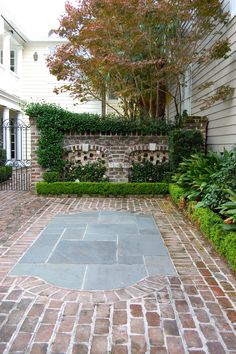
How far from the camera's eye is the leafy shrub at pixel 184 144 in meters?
8.56

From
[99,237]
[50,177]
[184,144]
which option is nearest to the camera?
[99,237]

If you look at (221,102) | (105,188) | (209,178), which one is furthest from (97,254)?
(221,102)

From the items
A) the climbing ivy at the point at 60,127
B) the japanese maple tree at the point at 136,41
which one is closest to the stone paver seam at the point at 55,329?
the japanese maple tree at the point at 136,41

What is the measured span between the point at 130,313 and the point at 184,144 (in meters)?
6.21

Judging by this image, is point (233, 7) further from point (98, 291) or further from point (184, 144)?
point (98, 291)

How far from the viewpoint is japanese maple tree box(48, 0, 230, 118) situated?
7965 millimetres

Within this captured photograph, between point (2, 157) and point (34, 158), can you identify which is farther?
point (2, 157)

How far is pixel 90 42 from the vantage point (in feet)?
29.5

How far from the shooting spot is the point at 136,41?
A: 28.6ft

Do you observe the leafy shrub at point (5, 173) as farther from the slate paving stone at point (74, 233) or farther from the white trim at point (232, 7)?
the white trim at point (232, 7)

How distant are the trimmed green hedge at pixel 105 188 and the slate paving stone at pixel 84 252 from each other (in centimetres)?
409

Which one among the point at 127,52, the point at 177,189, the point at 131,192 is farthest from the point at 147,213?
the point at 127,52

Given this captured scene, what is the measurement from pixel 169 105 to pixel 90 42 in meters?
5.90

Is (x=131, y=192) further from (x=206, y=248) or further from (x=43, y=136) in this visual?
(x=206, y=248)
